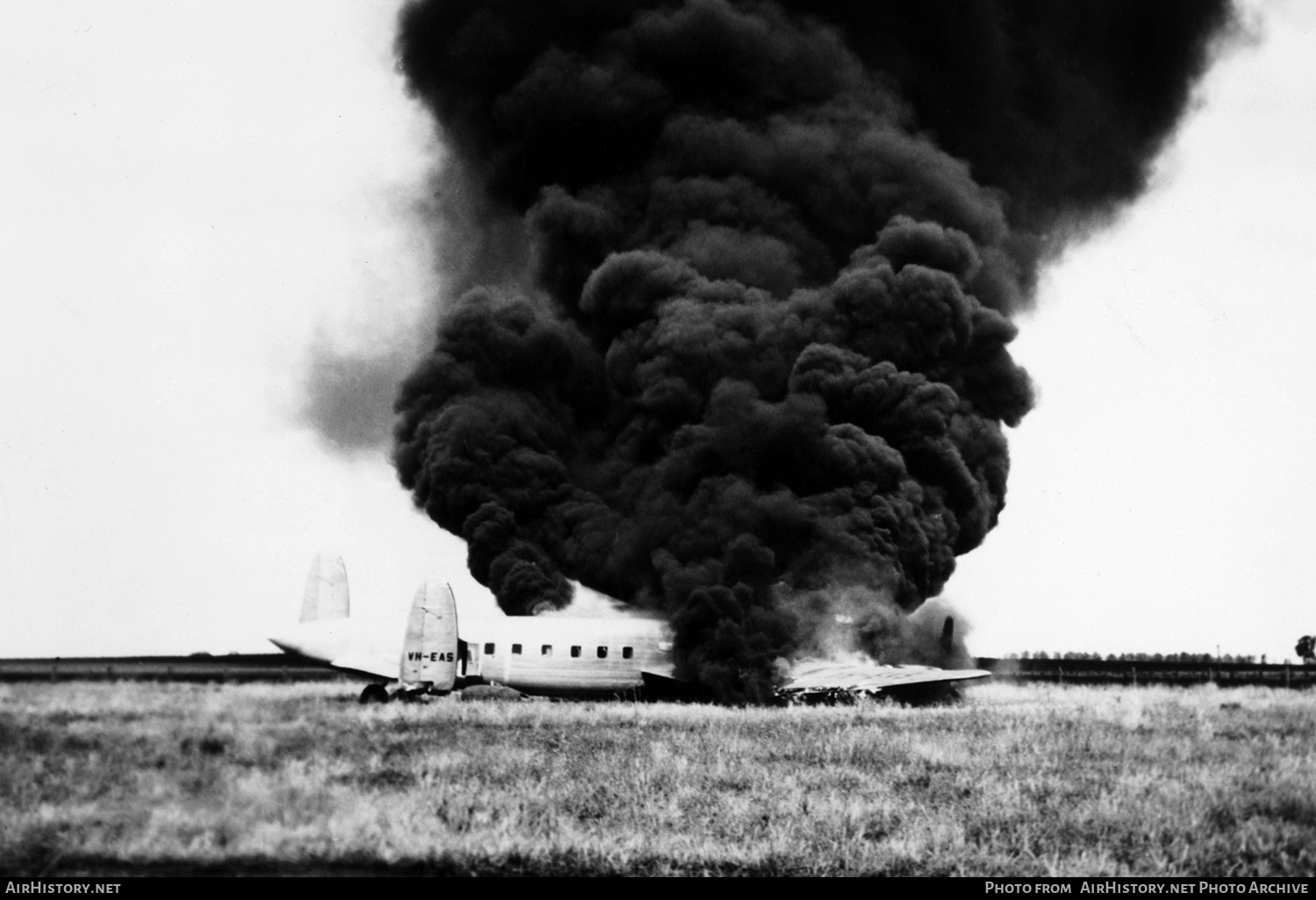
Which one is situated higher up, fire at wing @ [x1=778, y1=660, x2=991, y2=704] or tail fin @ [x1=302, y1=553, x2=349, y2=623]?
tail fin @ [x1=302, y1=553, x2=349, y2=623]

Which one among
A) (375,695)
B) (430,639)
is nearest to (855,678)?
(430,639)

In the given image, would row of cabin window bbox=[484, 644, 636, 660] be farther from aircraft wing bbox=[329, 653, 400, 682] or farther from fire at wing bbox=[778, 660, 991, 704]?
fire at wing bbox=[778, 660, 991, 704]

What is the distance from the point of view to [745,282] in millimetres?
36562

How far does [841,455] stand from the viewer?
32.8 m

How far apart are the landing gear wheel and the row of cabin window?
308 centimetres

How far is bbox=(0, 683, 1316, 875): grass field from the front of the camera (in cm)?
1194

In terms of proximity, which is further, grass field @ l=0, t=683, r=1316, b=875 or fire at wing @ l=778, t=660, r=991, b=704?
fire at wing @ l=778, t=660, r=991, b=704

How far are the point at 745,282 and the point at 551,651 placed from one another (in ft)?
42.0

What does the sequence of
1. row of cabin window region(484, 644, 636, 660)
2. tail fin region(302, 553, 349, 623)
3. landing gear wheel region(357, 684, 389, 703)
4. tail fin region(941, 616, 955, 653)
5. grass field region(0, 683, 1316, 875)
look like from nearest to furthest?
grass field region(0, 683, 1316, 875) < landing gear wheel region(357, 684, 389, 703) < row of cabin window region(484, 644, 636, 660) < tail fin region(941, 616, 955, 653) < tail fin region(302, 553, 349, 623)

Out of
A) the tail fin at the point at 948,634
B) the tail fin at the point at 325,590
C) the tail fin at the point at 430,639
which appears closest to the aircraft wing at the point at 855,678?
the tail fin at the point at 948,634

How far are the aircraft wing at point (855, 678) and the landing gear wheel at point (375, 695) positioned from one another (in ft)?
34.4

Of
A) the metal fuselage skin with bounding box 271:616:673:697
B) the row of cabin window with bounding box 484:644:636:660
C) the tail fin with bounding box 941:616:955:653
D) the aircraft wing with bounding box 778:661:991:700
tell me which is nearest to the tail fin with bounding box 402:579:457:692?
the metal fuselage skin with bounding box 271:616:673:697

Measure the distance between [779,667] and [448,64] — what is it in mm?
21774

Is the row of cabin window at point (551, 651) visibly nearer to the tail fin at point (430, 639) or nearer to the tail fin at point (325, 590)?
the tail fin at point (430, 639)
